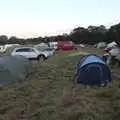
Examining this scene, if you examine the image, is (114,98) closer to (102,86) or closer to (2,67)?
(102,86)

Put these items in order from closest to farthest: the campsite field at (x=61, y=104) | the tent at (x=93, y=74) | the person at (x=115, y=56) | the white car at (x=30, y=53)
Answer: the campsite field at (x=61, y=104)
the tent at (x=93, y=74)
the person at (x=115, y=56)
the white car at (x=30, y=53)

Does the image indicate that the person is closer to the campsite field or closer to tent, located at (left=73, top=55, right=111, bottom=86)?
tent, located at (left=73, top=55, right=111, bottom=86)

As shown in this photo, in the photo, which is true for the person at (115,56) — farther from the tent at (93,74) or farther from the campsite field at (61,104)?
the campsite field at (61,104)

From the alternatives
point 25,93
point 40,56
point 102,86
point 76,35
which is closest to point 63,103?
point 25,93

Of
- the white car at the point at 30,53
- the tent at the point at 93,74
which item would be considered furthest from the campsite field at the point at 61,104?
the white car at the point at 30,53

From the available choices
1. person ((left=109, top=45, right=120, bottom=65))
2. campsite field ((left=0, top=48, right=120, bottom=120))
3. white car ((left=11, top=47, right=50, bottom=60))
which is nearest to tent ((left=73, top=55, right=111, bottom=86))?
campsite field ((left=0, top=48, right=120, bottom=120))

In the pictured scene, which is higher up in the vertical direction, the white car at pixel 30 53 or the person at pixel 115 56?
the person at pixel 115 56

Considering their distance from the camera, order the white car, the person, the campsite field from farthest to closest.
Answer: the white car < the person < the campsite field

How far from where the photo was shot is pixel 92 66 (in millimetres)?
16406

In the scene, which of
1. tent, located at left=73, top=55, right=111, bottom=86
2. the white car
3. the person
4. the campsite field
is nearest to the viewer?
the campsite field

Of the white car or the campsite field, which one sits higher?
the campsite field

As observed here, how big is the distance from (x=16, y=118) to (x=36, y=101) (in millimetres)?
2241

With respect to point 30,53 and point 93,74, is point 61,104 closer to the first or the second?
point 93,74

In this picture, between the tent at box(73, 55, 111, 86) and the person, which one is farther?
the person
